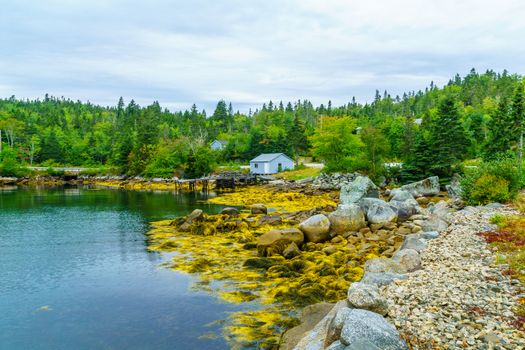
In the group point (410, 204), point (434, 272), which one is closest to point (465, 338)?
point (434, 272)

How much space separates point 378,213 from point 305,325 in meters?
15.8

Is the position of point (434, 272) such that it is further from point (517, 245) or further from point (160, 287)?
point (160, 287)

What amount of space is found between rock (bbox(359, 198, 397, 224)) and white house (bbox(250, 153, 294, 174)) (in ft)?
194

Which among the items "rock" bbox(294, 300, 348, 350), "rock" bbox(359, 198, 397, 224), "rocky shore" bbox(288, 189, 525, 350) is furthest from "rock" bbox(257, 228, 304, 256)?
"rock" bbox(294, 300, 348, 350)

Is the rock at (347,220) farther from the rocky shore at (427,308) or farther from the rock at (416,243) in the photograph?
the rocky shore at (427,308)

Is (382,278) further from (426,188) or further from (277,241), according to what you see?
(426,188)

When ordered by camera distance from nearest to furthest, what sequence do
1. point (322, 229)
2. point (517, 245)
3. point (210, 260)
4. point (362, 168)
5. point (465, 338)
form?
1. point (465, 338)
2. point (517, 245)
3. point (210, 260)
4. point (322, 229)
5. point (362, 168)

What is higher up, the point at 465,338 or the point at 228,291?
the point at 465,338

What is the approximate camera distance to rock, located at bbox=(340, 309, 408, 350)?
8242 mm

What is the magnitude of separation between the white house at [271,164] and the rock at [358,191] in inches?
1816

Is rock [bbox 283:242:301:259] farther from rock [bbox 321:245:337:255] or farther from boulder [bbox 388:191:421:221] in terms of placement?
boulder [bbox 388:191:421:221]

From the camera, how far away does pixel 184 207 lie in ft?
160

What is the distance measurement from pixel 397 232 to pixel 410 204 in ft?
17.6

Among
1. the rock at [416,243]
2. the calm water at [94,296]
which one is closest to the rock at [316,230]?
the rock at [416,243]
